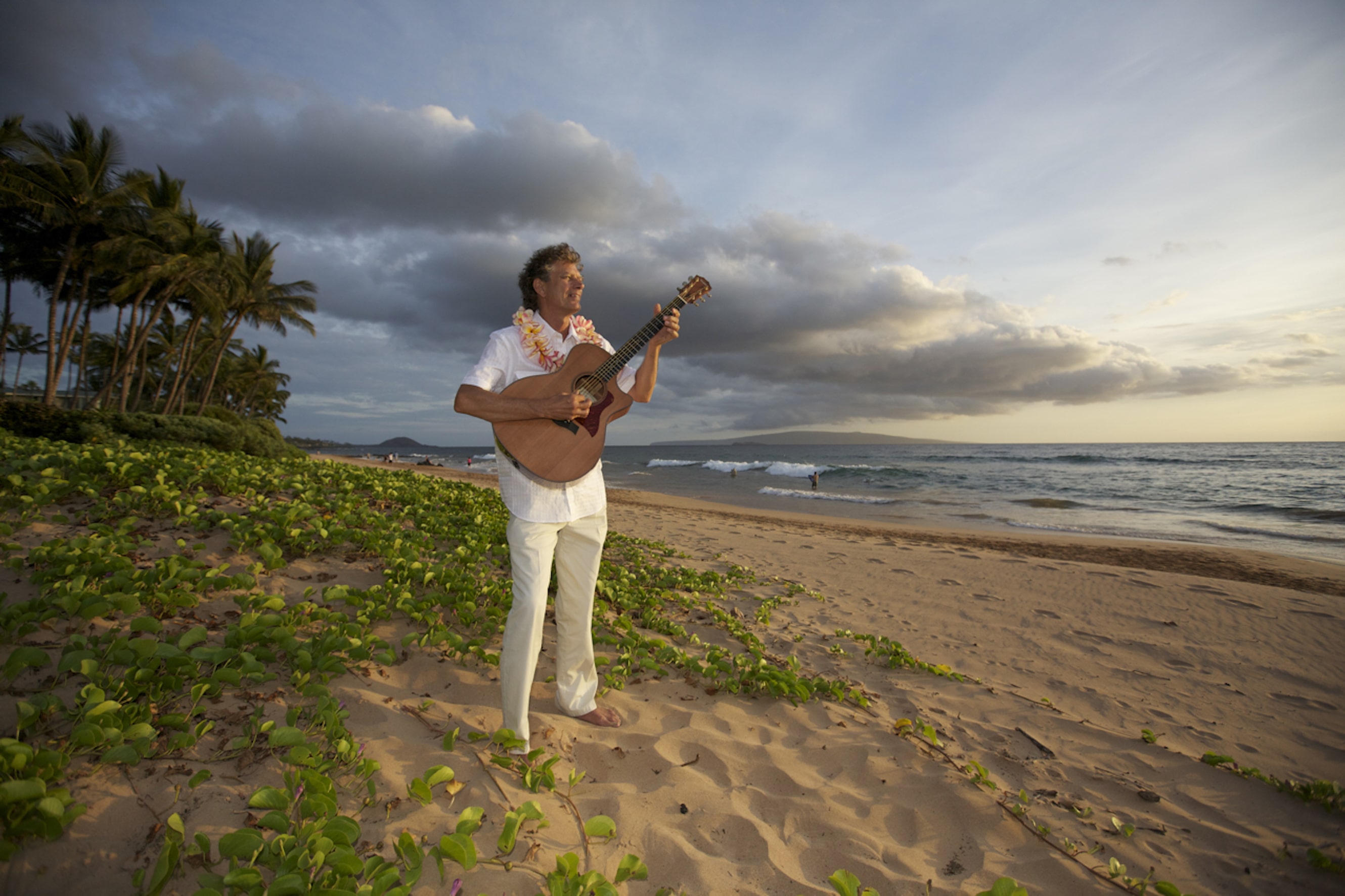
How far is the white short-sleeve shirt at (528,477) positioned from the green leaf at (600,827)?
128cm

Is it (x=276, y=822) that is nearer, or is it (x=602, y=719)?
(x=276, y=822)

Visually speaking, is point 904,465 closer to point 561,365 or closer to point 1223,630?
point 1223,630

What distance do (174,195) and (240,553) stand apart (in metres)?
30.2

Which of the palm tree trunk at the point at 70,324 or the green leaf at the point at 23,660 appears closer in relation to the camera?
the green leaf at the point at 23,660

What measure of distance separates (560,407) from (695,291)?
3.80 feet

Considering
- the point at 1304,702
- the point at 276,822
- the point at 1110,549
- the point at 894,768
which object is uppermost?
the point at 276,822

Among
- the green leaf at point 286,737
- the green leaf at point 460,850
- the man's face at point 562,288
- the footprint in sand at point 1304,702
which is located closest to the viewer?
the green leaf at point 460,850

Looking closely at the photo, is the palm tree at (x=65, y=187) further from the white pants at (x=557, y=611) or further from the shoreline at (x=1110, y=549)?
the white pants at (x=557, y=611)

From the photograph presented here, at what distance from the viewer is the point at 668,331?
325cm

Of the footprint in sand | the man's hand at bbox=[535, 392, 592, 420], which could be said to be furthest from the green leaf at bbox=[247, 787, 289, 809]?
the footprint in sand

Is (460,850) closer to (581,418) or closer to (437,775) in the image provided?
A: (437,775)

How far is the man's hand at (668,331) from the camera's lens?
3.23 metres

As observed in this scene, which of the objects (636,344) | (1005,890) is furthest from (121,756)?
(1005,890)

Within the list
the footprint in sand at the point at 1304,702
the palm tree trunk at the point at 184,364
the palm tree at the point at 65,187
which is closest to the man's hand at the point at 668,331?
the footprint in sand at the point at 1304,702
